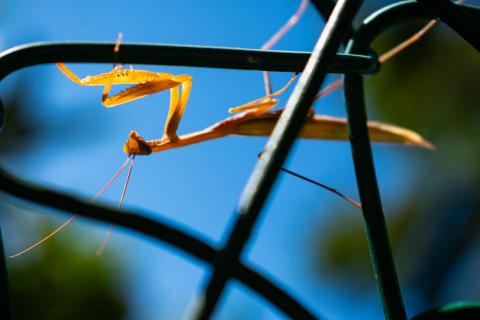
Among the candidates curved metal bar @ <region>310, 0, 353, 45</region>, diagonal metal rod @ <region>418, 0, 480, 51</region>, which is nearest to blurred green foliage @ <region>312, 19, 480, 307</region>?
curved metal bar @ <region>310, 0, 353, 45</region>

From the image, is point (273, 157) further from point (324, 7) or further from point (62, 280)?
point (62, 280)

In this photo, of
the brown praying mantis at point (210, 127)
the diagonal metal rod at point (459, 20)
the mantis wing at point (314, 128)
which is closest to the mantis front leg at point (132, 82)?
the brown praying mantis at point (210, 127)

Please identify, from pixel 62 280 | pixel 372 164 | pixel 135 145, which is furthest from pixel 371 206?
pixel 62 280

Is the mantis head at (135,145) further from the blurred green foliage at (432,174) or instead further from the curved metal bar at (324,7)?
the blurred green foliage at (432,174)

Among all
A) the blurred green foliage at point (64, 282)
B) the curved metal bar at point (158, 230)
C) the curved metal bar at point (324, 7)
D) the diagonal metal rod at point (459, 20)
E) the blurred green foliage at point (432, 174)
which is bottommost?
the blurred green foliage at point (64, 282)

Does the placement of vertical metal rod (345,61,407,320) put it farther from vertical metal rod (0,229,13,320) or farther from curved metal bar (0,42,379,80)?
vertical metal rod (0,229,13,320)

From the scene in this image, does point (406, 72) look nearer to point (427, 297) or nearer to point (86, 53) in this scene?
point (427, 297)

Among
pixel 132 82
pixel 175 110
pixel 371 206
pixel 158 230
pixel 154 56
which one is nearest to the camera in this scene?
pixel 158 230
